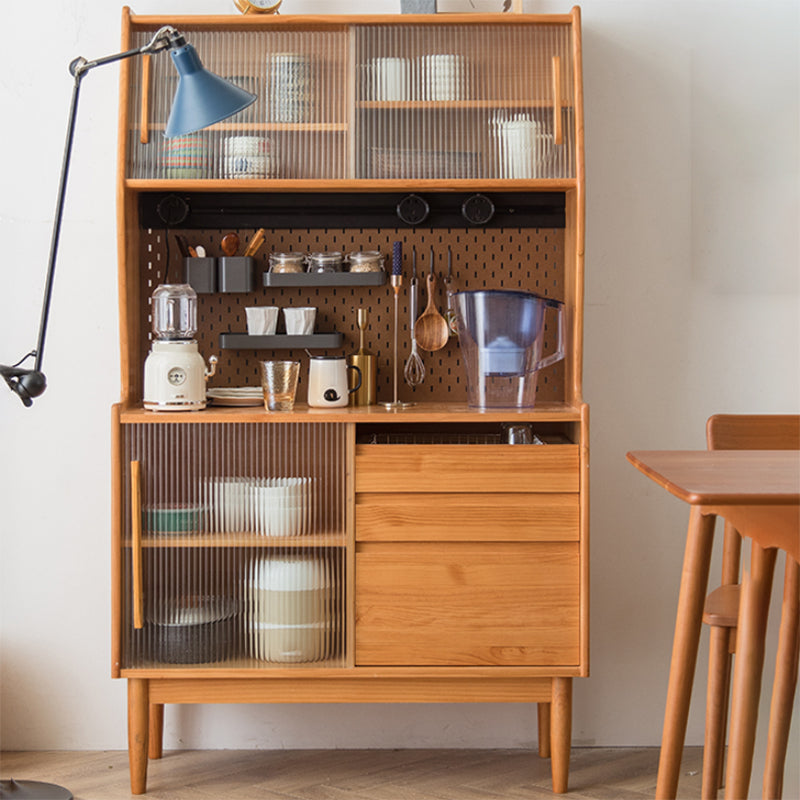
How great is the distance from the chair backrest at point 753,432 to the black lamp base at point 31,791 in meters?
1.91

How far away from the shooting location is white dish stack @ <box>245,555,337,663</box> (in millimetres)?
2582

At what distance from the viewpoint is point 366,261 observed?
2848 mm

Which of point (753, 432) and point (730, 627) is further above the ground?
point (753, 432)

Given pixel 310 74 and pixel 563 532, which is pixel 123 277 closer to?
pixel 310 74

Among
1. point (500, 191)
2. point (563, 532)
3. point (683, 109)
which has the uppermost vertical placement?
point (683, 109)

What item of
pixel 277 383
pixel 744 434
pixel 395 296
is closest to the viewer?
pixel 744 434

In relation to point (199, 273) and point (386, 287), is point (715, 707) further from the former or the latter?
point (199, 273)

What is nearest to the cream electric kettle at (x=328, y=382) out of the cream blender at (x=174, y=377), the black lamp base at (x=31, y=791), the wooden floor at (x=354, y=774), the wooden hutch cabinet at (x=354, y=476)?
the wooden hutch cabinet at (x=354, y=476)

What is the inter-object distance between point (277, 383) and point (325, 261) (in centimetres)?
44

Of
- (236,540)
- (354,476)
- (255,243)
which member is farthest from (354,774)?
(255,243)

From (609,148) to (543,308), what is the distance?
23.1 inches

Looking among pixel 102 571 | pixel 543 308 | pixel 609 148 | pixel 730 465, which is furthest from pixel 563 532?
pixel 102 571

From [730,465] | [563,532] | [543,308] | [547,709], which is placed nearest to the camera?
[730,465]

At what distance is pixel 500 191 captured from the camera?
2834mm
